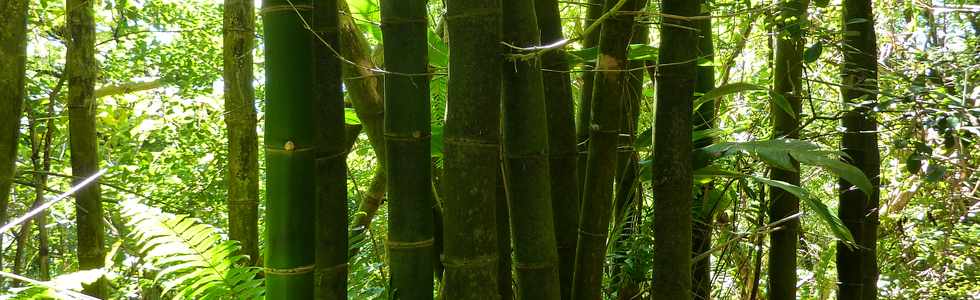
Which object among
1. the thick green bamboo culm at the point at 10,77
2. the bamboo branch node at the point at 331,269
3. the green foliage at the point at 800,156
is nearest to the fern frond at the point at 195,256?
the bamboo branch node at the point at 331,269

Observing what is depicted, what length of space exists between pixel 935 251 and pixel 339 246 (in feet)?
7.77

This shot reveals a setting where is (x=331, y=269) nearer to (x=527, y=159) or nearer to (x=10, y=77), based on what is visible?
(x=527, y=159)

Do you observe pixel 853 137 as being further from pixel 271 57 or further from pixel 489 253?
pixel 271 57

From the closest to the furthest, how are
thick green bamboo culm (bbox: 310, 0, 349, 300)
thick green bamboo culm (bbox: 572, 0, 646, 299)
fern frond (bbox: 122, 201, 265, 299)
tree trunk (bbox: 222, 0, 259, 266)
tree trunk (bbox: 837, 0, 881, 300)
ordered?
thick green bamboo culm (bbox: 310, 0, 349, 300) → thick green bamboo culm (bbox: 572, 0, 646, 299) → fern frond (bbox: 122, 201, 265, 299) → tree trunk (bbox: 837, 0, 881, 300) → tree trunk (bbox: 222, 0, 259, 266)

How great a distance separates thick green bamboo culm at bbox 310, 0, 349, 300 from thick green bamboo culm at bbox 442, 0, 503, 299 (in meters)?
0.26

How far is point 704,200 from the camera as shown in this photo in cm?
218

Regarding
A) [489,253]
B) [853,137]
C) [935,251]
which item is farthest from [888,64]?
[489,253]

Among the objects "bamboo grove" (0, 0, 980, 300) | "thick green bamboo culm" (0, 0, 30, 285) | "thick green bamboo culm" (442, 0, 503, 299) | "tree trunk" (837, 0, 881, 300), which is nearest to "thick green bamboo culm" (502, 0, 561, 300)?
"bamboo grove" (0, 0, 980, 300)

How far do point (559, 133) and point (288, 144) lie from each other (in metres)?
0.56

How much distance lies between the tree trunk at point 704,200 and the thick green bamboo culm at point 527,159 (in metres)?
0.80

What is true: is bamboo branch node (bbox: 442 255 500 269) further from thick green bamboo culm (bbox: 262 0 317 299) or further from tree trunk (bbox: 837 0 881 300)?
tree trunk (bbox: 837 0 881 300)

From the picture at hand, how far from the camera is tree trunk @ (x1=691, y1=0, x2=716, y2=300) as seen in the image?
215 centimetres

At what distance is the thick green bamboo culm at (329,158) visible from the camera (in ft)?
4.74

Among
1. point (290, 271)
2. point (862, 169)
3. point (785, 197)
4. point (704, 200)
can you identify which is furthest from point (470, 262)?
point (862, 169)
